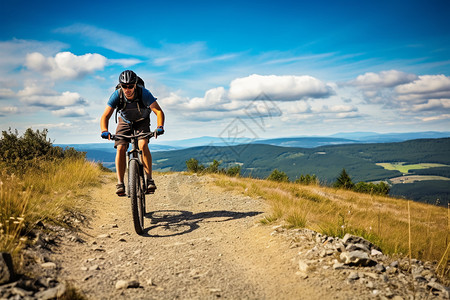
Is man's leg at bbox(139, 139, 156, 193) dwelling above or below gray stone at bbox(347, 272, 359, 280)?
above

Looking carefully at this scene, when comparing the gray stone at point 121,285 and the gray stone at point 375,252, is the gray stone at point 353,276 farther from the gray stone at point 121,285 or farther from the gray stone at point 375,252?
the gray stone at point 121,285

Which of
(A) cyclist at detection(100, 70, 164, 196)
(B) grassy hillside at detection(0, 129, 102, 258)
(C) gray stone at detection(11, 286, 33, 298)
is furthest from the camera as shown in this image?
(A) cyclist at detection(100, 70, 164, 196)

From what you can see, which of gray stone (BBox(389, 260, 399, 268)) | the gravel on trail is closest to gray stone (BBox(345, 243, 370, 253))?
the gravel on trail

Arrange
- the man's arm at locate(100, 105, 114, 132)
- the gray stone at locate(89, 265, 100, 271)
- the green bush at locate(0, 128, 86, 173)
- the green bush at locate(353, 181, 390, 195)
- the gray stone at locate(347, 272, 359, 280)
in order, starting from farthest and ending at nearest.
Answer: the green bush at locate(353, 181, 390, 195)
the green bush at locate(0, 128, 86, 173)
the man's arm at locate(100, 105, 114, 132)
the gray stone at locate(89, 265, 100, 271)
the gray stone at locate(347, 272, 359, 280)

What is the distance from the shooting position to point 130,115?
5859mm

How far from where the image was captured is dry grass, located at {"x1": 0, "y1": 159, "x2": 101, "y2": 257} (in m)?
3.94

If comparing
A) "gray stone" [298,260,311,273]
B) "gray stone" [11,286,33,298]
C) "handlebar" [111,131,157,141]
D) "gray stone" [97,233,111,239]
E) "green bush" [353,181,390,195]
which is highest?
"handlebar" [111,131,157,141]

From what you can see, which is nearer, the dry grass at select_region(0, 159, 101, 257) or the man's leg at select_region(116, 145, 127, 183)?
the dry grass at select_region(0, 159, 101, 257)

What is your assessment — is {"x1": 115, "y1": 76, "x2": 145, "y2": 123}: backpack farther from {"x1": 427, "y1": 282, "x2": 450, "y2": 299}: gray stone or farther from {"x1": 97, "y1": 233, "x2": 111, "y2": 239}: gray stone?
{"x1": 427, "y1": 282, "x2": 450, "y2": 299}: gray stone

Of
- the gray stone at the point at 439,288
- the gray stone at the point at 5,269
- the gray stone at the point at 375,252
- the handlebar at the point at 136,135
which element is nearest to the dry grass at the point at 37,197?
the gray stone at the point at 5,269

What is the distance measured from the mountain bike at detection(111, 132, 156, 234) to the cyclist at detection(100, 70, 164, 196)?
0.13 metres

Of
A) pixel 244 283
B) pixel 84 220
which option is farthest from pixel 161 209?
pixel 244 283

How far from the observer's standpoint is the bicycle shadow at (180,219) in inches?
230

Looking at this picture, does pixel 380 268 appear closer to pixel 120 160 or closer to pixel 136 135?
pixel 136 135
